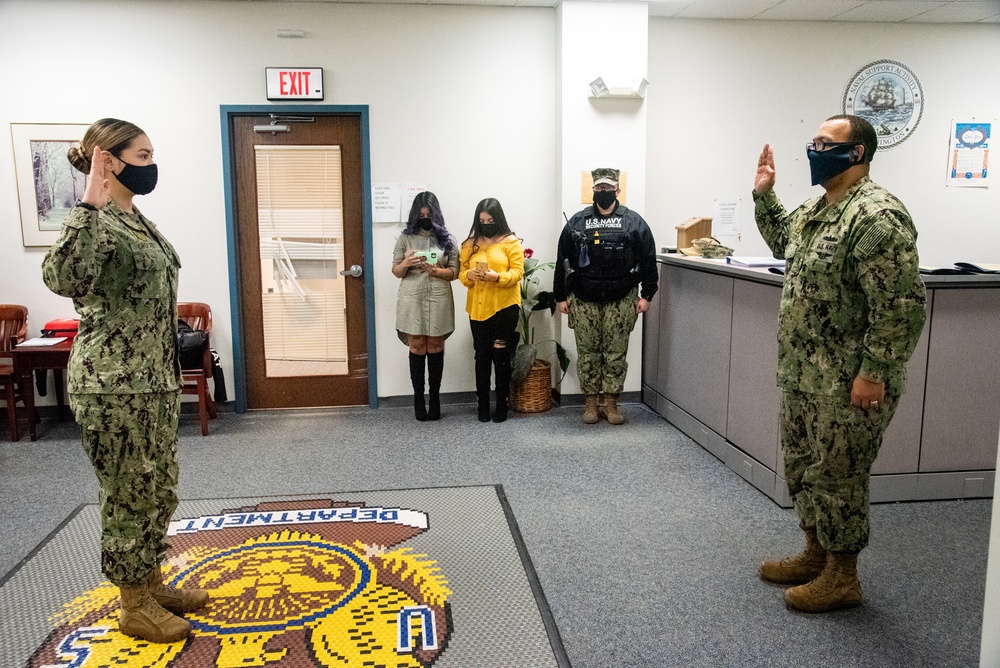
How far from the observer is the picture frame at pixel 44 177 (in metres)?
4.56

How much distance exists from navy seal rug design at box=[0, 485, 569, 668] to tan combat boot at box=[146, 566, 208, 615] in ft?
0.14

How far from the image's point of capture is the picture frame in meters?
4.56

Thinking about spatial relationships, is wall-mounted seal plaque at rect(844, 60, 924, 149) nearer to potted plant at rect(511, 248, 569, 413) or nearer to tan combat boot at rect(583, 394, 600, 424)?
potted plant at rect(511, 248, 569, 413)

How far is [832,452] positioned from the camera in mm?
2316

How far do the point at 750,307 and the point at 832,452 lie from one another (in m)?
1.34

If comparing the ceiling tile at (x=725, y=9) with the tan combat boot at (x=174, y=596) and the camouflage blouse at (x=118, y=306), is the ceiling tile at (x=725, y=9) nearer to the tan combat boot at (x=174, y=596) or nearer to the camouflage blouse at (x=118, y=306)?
the camouflage blouse at (x=118, y=306)

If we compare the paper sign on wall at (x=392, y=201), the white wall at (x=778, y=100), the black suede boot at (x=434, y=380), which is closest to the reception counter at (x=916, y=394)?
the white wall at (x=778, y=100)

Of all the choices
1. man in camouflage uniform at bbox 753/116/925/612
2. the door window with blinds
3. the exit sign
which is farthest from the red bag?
man in camouflage uniform at bbox 753/116/925/612

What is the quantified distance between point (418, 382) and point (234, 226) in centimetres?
149

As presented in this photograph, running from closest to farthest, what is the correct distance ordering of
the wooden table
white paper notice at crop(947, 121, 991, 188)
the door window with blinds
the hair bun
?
1. the hair bun
2. the wooden table
3. the door window with blinds
4. white paper notice at crop(947, 121, 991, 188)

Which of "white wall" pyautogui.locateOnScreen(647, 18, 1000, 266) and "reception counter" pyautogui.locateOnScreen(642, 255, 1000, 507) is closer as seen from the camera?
"reception counter" pyautogui.locateOnScreen(642, 255, 1000, 507)

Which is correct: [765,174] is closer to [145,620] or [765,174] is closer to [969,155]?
[145,620]

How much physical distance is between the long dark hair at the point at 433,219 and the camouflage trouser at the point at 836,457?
8.28 ft

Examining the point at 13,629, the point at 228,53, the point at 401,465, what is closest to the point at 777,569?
the point at 401,465
